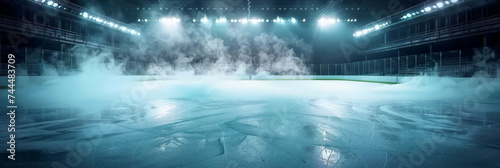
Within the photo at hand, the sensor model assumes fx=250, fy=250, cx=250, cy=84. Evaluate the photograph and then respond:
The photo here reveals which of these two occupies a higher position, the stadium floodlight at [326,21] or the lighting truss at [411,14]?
the stadium floodlight at [326,21]

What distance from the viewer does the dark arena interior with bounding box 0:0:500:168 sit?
2.84 meters

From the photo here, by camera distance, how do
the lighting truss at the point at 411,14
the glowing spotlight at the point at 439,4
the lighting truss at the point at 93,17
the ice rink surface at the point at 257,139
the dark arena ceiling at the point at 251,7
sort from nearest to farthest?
1. the ice rink surface at the point at 257,139
2. the lighting truss at the point at 93,17
3. the lighting truss at the point at 411,14
4. the glowing spotlight at the point at 439,4
5. the dark arena ceiling at the point at 251,7

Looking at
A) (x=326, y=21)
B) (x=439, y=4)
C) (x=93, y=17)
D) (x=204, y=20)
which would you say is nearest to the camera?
(x=439, y=4)

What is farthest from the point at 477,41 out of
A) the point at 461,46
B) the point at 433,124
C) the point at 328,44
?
the point at 433,124

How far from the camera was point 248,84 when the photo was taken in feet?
56.8

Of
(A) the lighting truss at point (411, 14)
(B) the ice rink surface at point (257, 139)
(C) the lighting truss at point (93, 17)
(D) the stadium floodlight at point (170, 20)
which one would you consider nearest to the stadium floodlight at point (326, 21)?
(A) the lighting truss at point (411, 14)

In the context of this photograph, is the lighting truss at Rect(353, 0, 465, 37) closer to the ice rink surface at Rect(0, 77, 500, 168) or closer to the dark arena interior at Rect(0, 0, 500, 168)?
the dark arena interior at Rect(0, 0, 500, 168)

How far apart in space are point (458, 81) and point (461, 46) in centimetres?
1036

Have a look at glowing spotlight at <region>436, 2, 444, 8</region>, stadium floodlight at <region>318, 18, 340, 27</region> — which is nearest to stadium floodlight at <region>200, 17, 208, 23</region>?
stadium floodlight at <region>318, 18, 340, 27</region>

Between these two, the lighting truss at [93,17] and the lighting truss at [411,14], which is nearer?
the lighting truss at [93,17]

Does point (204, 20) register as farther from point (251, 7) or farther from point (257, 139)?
point (257, 139)

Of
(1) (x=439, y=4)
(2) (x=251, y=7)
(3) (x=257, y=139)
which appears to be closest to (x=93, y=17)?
(2) (x=251, y=7)

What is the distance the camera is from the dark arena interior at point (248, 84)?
9.31 ft

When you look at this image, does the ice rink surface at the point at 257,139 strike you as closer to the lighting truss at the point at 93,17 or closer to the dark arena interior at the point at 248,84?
the dark arena interior at the point at 248,84
